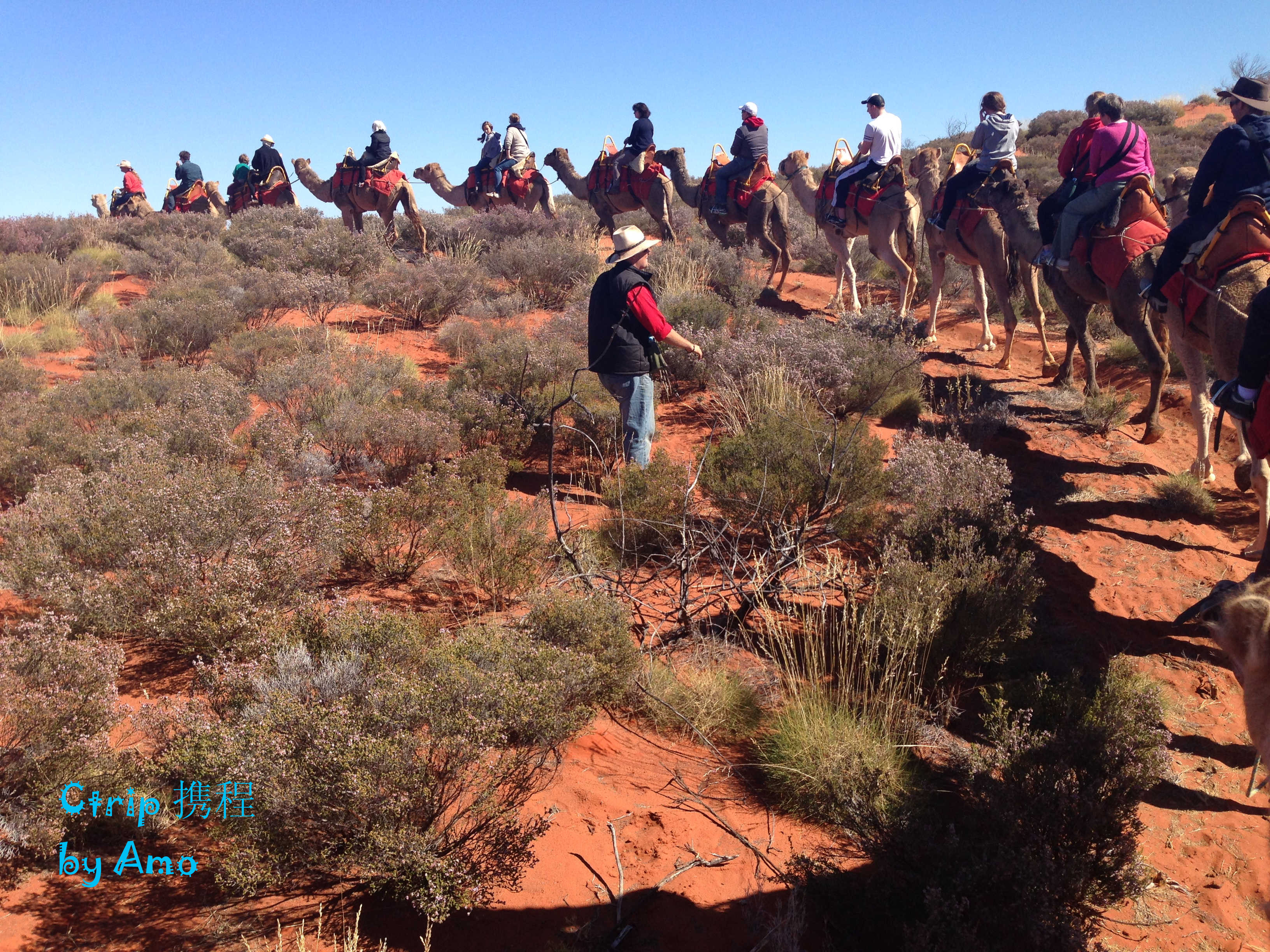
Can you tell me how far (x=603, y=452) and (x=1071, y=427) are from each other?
513 centimetres

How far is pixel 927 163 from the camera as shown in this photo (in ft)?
39.2

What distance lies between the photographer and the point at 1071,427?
8.54m

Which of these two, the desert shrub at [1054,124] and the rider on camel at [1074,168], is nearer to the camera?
the rider on camel at [1074,168]

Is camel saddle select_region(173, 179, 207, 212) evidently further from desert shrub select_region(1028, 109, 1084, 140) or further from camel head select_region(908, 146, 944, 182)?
desert shrub select_region(1028, 109, 1084, 140)

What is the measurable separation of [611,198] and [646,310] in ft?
40.1

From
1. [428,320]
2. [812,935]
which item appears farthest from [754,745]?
[428,320]

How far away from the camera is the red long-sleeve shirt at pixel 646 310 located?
19.6 ft

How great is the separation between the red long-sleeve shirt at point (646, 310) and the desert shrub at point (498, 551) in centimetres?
173

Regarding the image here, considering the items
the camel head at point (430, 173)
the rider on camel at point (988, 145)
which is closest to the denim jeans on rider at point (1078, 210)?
the rider on camel at point (988, 145)

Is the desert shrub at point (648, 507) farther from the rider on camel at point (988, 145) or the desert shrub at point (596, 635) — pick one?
the rider on camel at point (988, 145)

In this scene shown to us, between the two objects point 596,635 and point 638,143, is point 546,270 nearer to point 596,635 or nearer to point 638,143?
point 638,143

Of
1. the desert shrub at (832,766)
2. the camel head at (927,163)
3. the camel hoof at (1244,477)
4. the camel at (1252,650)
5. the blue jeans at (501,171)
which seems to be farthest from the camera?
the blue jeans at (501,171)

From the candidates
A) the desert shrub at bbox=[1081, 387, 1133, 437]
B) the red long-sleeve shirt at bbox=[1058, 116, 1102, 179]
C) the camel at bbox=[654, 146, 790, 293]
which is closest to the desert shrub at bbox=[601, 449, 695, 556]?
the desert shrub at bbox=[1081, 387, 1133, 437]

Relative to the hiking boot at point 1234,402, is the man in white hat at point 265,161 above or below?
above
